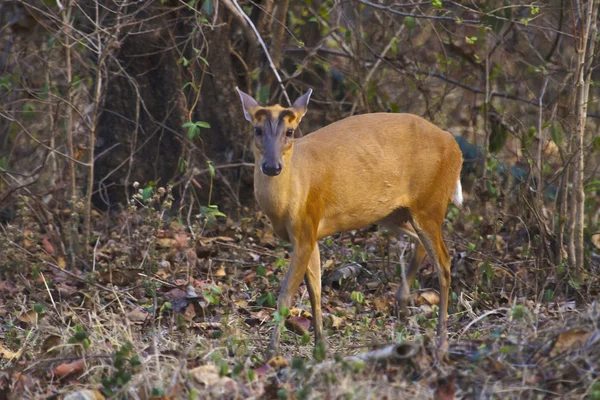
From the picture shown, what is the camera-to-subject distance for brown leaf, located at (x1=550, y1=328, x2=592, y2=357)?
14.5ft

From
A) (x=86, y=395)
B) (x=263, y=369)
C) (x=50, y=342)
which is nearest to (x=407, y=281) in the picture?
(x=263, y=369)

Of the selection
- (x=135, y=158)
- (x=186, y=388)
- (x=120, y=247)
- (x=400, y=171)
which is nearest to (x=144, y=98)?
(x=135, y=158)

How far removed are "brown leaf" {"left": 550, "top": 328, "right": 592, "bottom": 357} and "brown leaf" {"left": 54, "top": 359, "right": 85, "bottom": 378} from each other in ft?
7.19

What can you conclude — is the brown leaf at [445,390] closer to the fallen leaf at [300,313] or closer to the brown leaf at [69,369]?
the brown leaf at [69,369]

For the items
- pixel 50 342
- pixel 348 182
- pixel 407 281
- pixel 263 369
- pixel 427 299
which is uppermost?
pixel 348 182

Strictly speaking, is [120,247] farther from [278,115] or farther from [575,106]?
[575,106]

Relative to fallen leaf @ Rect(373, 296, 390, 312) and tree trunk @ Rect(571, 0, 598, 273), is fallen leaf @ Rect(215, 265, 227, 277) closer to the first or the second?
fallen leaf @ Rect(373, 296, 390, 312)

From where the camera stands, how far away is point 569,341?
14.6ft

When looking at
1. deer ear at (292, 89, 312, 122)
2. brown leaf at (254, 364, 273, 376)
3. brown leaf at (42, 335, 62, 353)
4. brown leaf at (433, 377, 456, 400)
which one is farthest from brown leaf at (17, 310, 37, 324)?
brown leaf at (433, 377, 456, 400)

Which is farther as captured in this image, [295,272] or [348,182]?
[348,182]

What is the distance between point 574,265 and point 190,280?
2.59 meters

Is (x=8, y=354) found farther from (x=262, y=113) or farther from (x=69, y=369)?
(x=262, y=113)

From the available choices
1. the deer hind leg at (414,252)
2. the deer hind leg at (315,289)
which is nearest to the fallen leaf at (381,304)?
the deer hind leg at (414,252)

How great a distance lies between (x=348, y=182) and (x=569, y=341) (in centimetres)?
221
